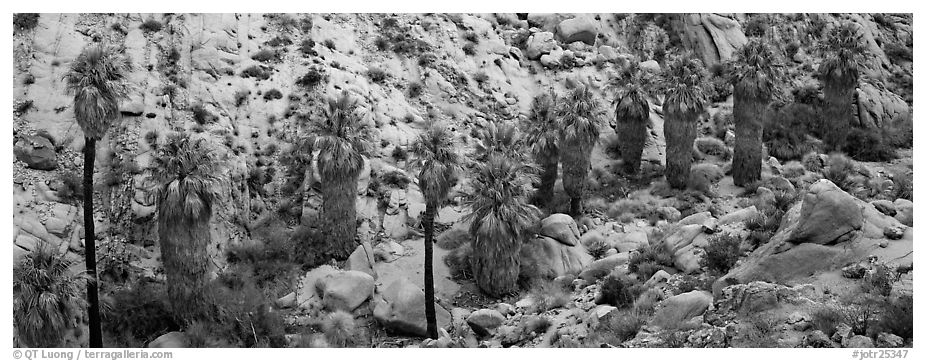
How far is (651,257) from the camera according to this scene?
122 ft

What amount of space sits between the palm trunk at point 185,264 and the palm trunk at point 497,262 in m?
11.6

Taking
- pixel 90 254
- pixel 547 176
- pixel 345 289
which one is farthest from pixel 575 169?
pixel 90 254

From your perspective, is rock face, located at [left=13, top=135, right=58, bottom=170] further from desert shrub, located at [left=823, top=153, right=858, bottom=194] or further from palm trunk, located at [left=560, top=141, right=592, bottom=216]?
desert shrub, located at [left=823, top=153, right=858, bottom=194]

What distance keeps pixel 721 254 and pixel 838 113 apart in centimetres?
2499

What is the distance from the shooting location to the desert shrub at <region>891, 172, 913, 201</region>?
42.5m

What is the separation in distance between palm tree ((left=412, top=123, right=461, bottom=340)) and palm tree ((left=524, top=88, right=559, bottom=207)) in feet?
26.3

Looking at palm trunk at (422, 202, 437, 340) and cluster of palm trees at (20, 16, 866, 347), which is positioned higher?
cluster of palm trees at (20, 16, 866, 347)

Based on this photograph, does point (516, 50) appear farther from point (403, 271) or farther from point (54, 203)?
point (54, 203)

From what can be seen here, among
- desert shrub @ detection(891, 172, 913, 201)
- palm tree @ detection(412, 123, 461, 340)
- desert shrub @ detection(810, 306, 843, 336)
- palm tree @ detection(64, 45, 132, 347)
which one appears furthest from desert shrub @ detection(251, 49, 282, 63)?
desert shrub @ detection(810, 306, 843, 336)

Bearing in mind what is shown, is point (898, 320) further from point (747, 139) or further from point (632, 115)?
point (632, 115)

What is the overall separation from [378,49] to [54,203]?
22.4m

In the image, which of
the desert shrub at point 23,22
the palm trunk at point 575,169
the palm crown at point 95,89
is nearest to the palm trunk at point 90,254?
the palm crown at point 95,89

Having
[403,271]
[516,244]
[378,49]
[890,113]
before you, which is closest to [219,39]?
[378,49]

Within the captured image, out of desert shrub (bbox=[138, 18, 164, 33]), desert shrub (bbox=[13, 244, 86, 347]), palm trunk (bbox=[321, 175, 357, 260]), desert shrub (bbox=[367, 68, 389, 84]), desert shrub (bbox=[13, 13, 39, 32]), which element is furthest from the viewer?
desert shrub (bbox=[367, 68, 389, 84])
